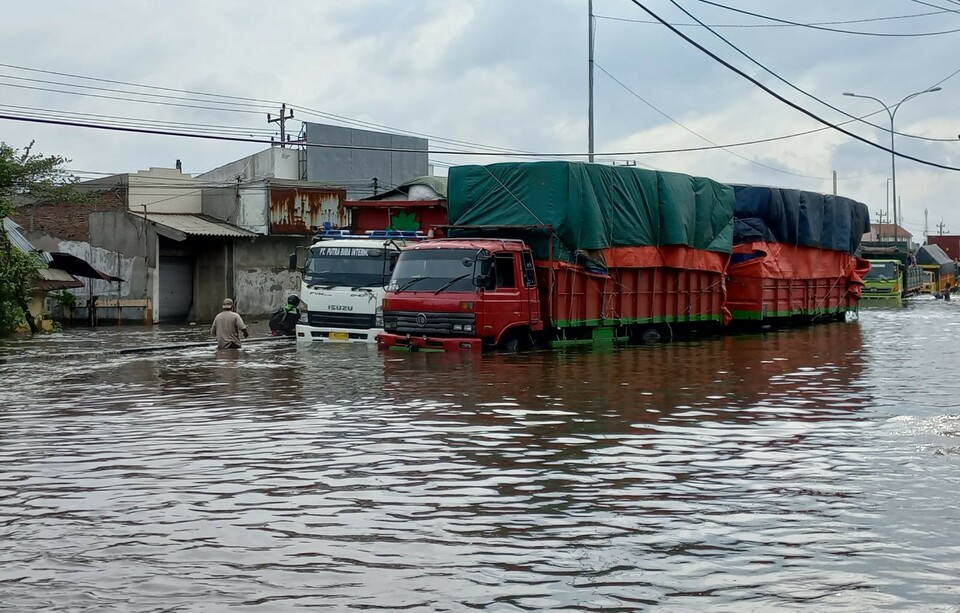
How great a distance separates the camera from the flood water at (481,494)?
229 inches

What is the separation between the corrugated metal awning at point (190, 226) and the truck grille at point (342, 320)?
45.5 ft

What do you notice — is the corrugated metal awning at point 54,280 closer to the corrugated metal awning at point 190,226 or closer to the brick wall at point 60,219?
the corrugated metal awning at point 190,226

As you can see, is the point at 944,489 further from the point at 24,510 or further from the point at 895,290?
the point at 895,290

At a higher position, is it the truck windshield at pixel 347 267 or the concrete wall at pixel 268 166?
the concrete wall at pixel 268 166

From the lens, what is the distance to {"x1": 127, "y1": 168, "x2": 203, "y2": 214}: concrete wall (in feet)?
131

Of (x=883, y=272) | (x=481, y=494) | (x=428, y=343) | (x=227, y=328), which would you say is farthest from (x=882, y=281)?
(x=481, y=494)

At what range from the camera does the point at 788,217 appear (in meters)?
29.8

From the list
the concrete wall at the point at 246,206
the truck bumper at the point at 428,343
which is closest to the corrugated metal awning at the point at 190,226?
the concrete wall at the point at 246,206

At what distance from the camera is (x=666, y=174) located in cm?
2536

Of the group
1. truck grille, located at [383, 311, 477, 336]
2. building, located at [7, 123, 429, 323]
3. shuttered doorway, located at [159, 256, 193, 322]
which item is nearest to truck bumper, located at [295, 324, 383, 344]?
truck grille, located at [383, 311, 477, 336]

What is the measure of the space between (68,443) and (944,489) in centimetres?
779

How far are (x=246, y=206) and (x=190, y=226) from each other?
241 cm

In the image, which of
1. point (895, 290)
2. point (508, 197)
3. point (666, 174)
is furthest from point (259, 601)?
point (895, 290)

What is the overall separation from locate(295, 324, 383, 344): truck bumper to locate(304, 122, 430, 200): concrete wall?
25.9 m
